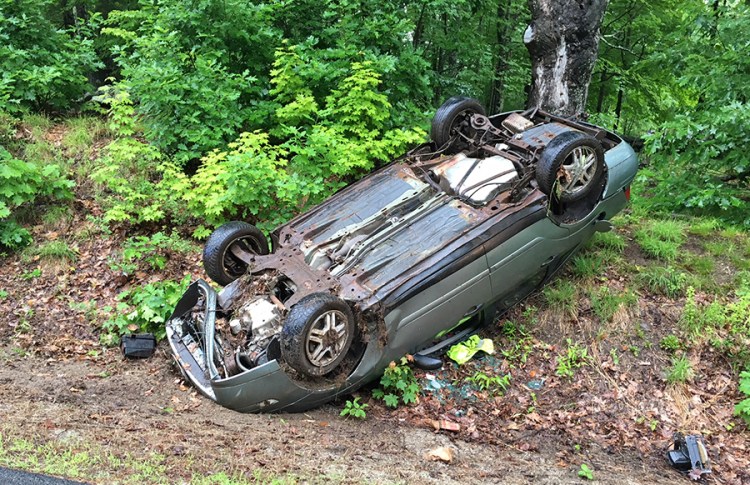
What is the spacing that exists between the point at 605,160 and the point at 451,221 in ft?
6.51

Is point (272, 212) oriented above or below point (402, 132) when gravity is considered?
below

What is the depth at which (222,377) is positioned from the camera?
4.59 meters

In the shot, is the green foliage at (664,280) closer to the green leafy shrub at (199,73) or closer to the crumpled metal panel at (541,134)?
the crumpled metal panel at (541,134)

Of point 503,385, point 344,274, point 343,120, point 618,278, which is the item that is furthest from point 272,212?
point 618,278

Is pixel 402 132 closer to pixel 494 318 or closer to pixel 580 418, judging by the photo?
pixel 494 318

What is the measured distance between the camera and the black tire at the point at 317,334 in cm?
421

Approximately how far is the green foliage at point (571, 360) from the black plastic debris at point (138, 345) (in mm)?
4023

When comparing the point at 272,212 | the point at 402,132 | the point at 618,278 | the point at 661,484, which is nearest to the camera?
the point at 661,484

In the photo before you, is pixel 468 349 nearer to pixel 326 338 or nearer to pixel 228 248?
pixel 326 338

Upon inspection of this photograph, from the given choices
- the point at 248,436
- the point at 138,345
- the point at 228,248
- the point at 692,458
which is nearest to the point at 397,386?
the point at 248,436

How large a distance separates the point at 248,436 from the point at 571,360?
3329mm

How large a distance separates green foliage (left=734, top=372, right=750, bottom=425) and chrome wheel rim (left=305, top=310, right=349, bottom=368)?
11.4ft

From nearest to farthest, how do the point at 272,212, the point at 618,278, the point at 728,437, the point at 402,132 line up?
1. the point at 728,437
2. the point at 618,278
3. the point at 272,212
4. the point at 402,132

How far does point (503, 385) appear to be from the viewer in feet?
17.7
